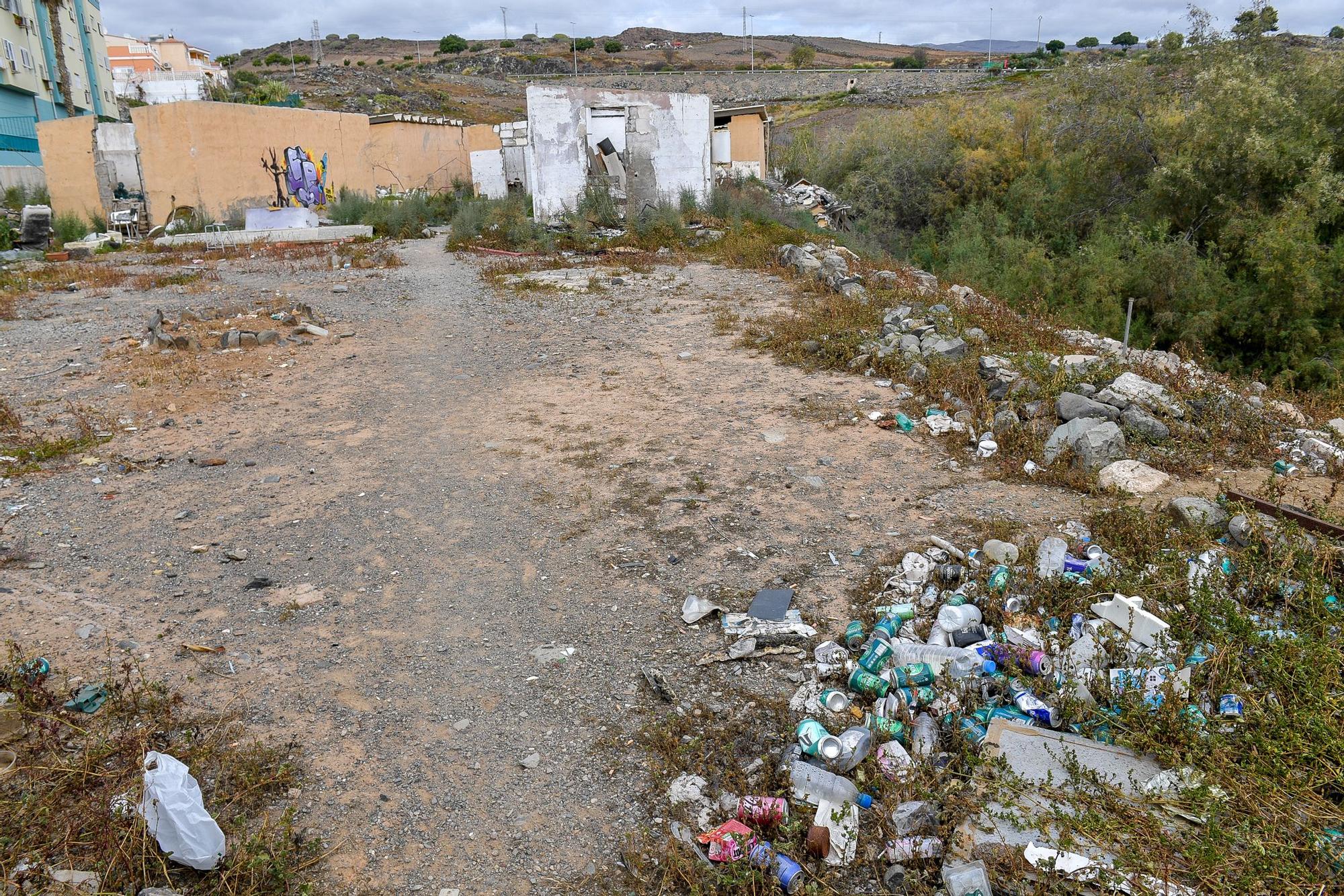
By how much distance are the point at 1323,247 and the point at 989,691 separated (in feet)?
31.3

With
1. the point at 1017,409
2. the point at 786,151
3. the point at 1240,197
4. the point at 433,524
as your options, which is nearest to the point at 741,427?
the point at 1017,409

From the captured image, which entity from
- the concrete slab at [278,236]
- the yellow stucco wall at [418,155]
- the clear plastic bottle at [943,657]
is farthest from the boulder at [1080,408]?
the yellow stucco wall at [418,155]

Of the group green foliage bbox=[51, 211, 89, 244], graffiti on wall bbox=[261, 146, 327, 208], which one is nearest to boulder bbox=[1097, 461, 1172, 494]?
green foliage bbox=[51, 211, 89, 244]

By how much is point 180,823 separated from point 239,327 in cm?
698

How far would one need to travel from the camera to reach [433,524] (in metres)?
4.43

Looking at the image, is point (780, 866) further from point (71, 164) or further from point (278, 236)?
point (71, 164)

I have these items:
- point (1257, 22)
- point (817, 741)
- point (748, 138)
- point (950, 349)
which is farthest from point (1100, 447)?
point (748, 138)

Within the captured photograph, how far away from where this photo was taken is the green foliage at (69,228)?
15906mm

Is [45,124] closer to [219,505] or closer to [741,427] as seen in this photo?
[219,505]

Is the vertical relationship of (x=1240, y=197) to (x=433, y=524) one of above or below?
above

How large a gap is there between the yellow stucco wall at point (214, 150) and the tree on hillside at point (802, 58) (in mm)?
46411

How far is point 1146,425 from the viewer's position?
4.97 meters

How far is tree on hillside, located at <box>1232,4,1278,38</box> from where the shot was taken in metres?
12.2

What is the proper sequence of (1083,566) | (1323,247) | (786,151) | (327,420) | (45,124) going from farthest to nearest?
(786,151), (45,124), (1323,247), (327,420), (1083,566)
